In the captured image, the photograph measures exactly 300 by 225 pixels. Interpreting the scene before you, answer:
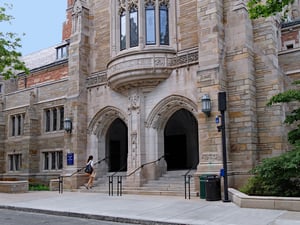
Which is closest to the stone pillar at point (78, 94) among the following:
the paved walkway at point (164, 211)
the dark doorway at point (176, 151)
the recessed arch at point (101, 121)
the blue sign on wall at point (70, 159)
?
the blue sign on wall at point (70, 159)

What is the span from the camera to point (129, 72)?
17547mm

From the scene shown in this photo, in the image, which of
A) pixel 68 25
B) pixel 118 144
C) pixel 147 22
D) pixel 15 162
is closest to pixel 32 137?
pixel 15 162

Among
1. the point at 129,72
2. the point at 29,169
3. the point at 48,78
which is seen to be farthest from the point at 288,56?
the point at 48,78

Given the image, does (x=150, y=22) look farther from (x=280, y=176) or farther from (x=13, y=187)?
(x=13, y=187)

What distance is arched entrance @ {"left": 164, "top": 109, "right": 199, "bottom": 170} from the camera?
22078mm

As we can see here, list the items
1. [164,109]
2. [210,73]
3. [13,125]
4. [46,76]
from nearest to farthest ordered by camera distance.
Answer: [210,73]
[164,109]
[13,125]
[46,76]

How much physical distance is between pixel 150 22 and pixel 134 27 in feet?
2.94

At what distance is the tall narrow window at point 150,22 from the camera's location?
58.9ft

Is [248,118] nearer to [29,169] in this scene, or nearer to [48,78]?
[29,169]

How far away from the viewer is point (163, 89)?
57.6 feet

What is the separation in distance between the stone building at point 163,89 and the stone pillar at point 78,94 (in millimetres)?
53

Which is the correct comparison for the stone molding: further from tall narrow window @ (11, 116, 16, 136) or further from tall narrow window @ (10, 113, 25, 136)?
tall narrow window @ (11, 116, 16, 136)

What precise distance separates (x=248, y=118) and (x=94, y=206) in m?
6.64

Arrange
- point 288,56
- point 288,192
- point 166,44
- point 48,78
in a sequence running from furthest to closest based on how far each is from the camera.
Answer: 1. point 48,78
2. point 166,44
3. point 288,56
4. point 288,192
